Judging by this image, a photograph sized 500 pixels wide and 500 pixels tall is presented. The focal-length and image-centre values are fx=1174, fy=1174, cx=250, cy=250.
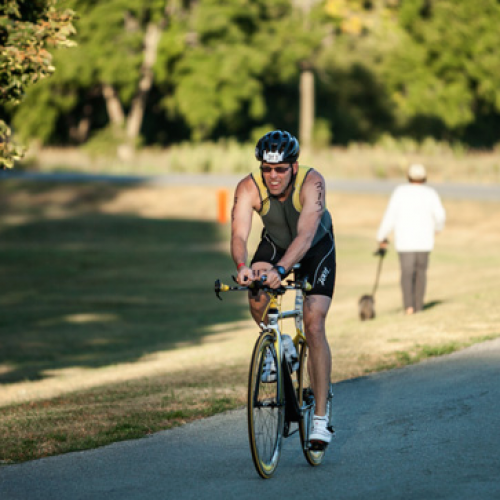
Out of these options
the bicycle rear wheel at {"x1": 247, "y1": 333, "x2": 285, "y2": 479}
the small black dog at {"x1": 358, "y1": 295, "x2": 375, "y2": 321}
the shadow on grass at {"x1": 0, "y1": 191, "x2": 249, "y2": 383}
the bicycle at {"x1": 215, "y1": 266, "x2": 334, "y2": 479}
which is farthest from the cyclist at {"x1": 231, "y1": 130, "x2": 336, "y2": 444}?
the small black dog at {"x1": 358, "y1": 295, "x2": 375, "y2": 321}

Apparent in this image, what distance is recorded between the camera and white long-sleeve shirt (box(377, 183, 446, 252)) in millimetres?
14188

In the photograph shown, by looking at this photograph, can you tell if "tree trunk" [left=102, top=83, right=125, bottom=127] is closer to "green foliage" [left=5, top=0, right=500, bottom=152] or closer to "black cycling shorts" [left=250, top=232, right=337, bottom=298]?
"green foliage" [left=5, top=0, right=500, bottom=152]

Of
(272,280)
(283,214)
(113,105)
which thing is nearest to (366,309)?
(283,214)

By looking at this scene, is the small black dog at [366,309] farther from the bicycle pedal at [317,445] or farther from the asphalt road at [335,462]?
the bicycle pedal at [317,445]

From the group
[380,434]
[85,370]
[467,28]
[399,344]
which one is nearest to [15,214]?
[467,28]

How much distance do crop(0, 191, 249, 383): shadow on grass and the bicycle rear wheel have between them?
8415mm

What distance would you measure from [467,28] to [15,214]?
21503 millimetres

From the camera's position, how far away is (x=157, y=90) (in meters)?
66.1

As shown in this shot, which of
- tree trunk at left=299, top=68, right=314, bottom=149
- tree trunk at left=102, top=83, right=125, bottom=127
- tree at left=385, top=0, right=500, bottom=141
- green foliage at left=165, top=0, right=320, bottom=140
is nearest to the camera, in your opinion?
tree at left=385, top=0, right=500, bottom=141

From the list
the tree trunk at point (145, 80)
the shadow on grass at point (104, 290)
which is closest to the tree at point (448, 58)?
the tree trunk at point (145, 80)

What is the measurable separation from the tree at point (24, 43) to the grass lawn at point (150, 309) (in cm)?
289

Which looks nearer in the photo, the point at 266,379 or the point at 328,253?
the point at 266,379

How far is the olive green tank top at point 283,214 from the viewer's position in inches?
266

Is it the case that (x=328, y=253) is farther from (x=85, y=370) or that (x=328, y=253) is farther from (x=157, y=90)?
(x=157, y=90)
